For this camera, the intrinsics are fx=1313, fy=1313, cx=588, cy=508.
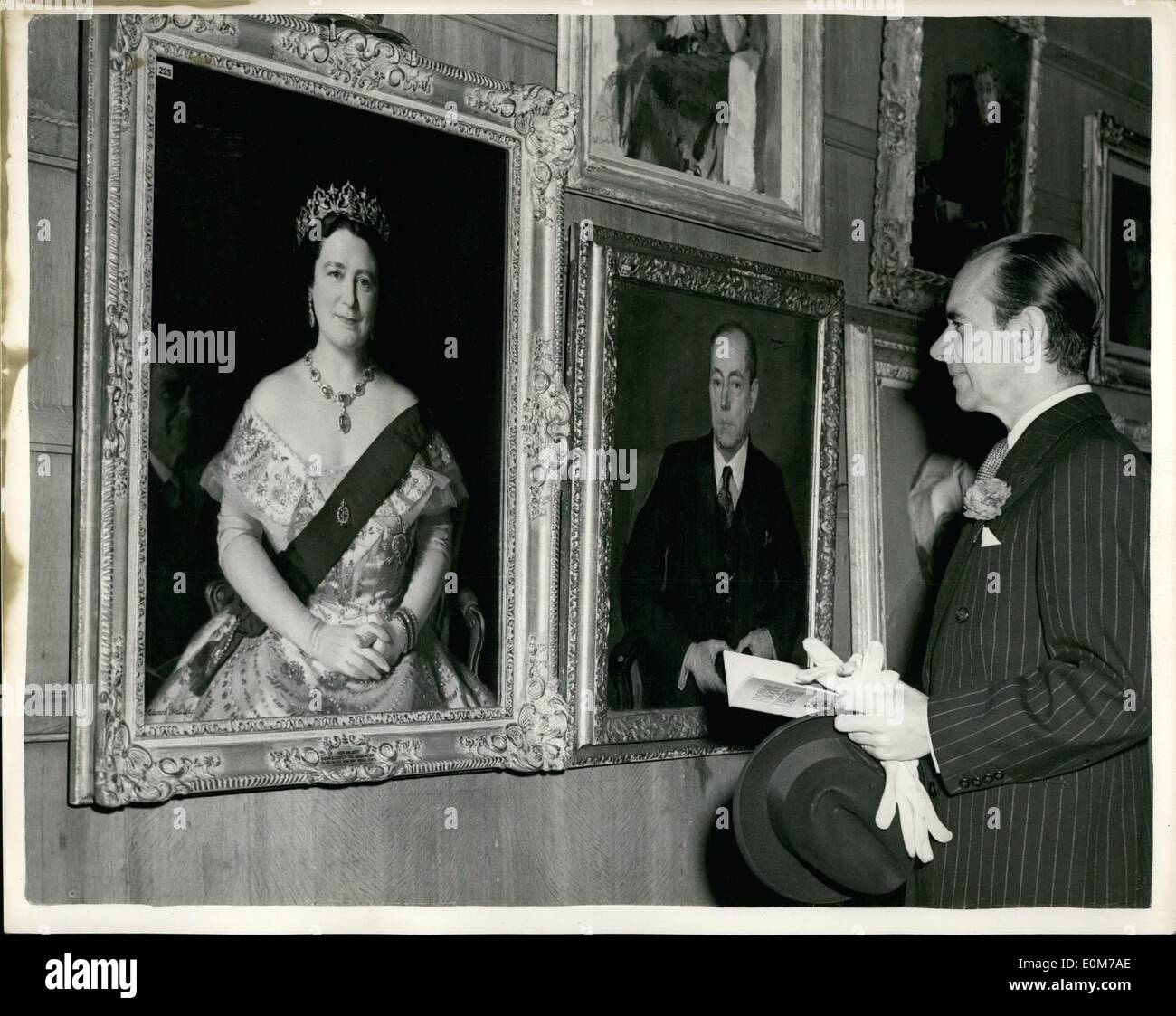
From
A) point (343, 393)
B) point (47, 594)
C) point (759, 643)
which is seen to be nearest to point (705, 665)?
point (759, 643)

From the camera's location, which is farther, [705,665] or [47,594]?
[705,665]

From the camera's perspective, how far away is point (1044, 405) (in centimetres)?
277

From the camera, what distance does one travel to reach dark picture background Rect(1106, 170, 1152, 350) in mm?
3654

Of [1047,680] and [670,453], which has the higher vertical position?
[670,453]

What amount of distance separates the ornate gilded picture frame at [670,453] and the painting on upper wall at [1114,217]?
0.97m

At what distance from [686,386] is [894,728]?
0.89m

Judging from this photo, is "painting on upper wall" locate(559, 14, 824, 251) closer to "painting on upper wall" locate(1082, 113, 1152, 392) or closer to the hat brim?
"painting on upper wall" locate(1082, 113, 1152, 392)

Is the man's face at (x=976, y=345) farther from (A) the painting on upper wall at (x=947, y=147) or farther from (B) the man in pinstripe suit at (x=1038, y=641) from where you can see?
(A) the painting on upper wall at (x=947, y=147)

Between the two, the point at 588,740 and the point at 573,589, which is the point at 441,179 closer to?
the point at 573,589

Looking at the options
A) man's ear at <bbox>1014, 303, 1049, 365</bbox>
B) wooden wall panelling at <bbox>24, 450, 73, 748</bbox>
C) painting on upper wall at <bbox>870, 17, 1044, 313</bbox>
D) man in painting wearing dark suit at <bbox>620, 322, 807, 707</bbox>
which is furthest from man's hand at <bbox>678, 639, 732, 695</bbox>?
wooden wall panelling at <bbox>24, 450, 73, 748</bbox>

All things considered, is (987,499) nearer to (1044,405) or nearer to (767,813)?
(1044,405)

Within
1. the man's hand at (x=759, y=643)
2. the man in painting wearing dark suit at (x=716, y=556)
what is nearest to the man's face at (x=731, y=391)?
the man in painting wearing dark suit at (x=716, y=556)

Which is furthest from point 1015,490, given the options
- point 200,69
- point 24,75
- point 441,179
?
point 24,75

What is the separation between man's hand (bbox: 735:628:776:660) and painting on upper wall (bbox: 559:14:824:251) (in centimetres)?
94
